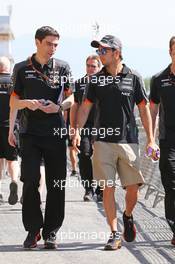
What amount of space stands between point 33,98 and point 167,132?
138 cm

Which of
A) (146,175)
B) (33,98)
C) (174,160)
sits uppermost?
(33,98)

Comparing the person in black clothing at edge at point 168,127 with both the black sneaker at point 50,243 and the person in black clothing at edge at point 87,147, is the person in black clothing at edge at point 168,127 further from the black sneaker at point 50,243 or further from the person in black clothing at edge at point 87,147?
the person in black clothing at edge at point 87,147

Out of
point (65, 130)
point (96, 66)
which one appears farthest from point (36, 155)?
point (96, 66)

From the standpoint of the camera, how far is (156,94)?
30.2 ft

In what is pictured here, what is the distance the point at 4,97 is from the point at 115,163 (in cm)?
435

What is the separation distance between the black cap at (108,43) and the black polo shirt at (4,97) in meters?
4.22

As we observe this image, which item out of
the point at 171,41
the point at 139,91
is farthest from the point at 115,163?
the point at 171,41

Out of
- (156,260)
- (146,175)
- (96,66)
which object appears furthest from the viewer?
(146,175)

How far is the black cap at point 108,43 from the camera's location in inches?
344

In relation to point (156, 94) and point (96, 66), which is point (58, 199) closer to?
point (156, 94)

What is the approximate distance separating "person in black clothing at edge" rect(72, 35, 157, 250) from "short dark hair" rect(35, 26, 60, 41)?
1.24 feet

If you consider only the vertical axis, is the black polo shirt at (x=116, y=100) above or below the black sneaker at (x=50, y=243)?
above

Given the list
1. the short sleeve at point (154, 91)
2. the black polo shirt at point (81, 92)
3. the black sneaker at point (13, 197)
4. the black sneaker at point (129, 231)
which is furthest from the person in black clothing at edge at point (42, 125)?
the black polo shirt at point (81, 92)

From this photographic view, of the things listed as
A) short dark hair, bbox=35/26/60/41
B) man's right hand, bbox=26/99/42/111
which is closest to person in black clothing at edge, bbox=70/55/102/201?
short dark hair, bbox=35/26/60/41
